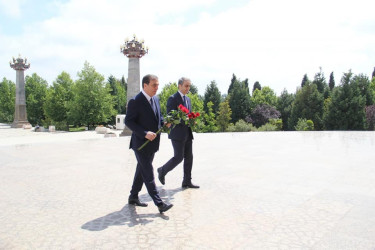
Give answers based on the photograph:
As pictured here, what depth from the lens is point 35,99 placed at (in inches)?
2053

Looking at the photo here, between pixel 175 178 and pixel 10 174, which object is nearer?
pixel 175 178

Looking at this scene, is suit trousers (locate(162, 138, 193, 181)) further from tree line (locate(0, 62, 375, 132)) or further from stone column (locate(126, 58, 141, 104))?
tree line (locate(0, 62, 375, 132))

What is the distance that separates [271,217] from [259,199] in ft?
2.64

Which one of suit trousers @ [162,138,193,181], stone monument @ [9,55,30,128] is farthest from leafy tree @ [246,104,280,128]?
suit trousers @ [162,138,193,181]

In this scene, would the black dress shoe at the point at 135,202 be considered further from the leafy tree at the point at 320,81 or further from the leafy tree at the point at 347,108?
the leafy tree at the point at 320,81

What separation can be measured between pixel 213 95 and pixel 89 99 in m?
22.9

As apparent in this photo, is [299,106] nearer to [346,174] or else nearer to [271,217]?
[346,174]

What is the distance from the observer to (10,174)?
22.5 ft

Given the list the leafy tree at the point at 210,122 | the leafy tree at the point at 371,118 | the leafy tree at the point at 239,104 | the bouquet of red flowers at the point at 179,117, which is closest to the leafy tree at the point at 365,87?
the leafy tree at the point at 371,118

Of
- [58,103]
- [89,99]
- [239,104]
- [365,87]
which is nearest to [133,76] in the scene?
[89,99]

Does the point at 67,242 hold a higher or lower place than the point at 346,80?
lower

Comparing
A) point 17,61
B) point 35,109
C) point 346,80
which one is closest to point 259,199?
point 346,80

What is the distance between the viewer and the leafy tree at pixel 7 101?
57.3m

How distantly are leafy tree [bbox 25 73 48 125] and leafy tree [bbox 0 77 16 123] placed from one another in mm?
5498
